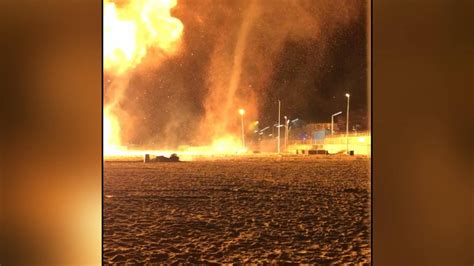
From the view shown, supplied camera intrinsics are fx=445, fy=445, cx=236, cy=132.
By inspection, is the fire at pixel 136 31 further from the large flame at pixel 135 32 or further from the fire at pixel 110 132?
the fire at pixel 110 132

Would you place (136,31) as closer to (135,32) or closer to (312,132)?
(135,32)

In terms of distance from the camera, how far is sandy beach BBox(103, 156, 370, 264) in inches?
103

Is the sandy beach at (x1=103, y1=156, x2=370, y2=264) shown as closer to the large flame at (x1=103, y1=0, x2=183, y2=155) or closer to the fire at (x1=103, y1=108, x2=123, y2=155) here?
the fire at (x1=103, y1=108, x2=123, y2=155)

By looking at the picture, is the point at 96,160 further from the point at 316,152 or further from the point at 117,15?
the point at 316,152

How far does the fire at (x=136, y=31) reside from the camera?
8.68 feet

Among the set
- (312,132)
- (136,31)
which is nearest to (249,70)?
(312,132)

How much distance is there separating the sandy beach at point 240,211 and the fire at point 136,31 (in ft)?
2.09

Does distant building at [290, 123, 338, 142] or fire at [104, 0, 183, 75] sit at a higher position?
fire at [104, 0, 183, 75]

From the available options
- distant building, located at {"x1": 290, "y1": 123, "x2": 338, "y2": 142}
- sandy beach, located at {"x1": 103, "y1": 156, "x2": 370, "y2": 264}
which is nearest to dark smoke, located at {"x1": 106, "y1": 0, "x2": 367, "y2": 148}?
distant building, located at {"x1": 290, "y1": 123, "x2": 338, "y2": 142}

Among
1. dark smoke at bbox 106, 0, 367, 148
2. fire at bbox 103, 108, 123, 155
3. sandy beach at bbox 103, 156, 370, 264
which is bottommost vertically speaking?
sandy beach at bbox 103, 156, 370, 264

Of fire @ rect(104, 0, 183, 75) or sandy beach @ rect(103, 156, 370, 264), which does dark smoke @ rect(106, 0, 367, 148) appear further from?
sandy beach @ rect(103, 156, 370, 264)

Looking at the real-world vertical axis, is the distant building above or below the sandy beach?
above

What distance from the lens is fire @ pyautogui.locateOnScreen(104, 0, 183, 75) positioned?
2646mm

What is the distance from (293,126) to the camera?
263 cm
